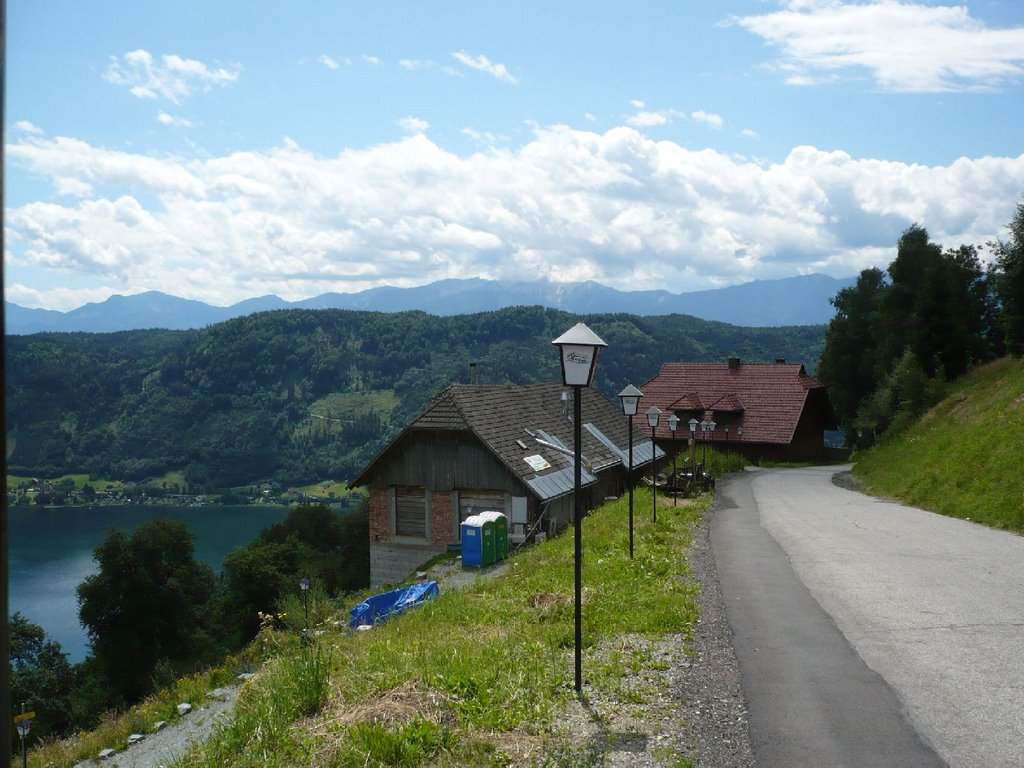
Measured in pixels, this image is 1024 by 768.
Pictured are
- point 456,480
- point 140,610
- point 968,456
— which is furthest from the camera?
point 140,610

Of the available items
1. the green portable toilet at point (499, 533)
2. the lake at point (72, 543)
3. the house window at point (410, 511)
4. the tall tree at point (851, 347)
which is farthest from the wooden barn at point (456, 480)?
the lake at point (72, 543)

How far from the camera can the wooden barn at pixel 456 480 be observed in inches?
1060

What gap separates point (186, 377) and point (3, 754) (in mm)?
185354

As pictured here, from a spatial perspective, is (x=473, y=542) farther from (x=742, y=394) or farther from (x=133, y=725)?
(x=742, y=394)

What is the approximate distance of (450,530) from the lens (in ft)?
90.5

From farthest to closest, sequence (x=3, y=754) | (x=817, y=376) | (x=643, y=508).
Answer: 1. (x=817, y=376)
2. (x=643, y=508)
3. (x=3, y=754)

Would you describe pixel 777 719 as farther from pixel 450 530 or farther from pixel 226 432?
pixel 226 432

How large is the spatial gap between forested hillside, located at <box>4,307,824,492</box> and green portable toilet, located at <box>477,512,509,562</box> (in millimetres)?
112226

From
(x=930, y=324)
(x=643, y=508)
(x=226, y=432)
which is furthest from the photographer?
(x=226, y=432)

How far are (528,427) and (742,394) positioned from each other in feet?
85.4

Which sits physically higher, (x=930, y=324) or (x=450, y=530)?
(x=930, y=324)

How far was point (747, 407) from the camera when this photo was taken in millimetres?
51875

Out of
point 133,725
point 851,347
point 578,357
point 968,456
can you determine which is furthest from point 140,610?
point 851,347

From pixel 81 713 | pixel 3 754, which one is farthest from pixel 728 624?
pixel 81 713
